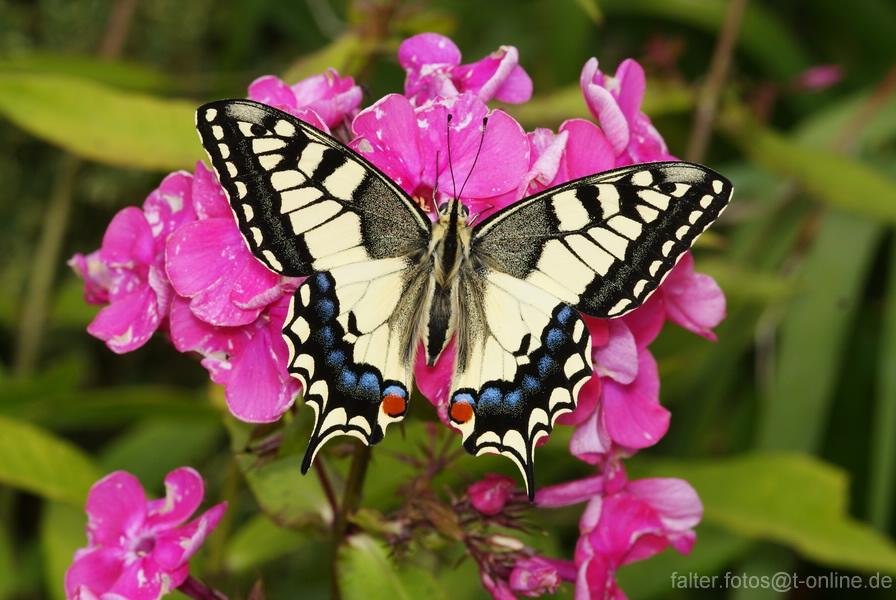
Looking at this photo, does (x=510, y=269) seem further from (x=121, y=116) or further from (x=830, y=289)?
(x=830, y=289)

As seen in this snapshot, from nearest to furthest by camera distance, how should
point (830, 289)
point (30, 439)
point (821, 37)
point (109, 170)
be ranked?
point (30, 439)
point (830, 289)
point (109, 170)
point (821, 37)

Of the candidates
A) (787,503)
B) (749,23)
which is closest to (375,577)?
(787,503)

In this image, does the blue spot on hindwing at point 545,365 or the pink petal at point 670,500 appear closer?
the blue spot on hindwing at point 545,365

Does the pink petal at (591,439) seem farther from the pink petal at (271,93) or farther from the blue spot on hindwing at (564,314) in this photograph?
the pink petal at (271,93)

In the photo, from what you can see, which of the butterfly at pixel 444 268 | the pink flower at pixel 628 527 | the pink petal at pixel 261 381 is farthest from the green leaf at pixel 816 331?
the pink petal at pixel 261 381

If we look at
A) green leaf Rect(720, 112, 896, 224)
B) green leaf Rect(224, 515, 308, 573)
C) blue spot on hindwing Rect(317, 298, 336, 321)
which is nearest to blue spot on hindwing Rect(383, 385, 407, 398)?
blue spot on hindwing Rect(317, 298, 336, 321)

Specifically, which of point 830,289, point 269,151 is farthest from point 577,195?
point 830,289
